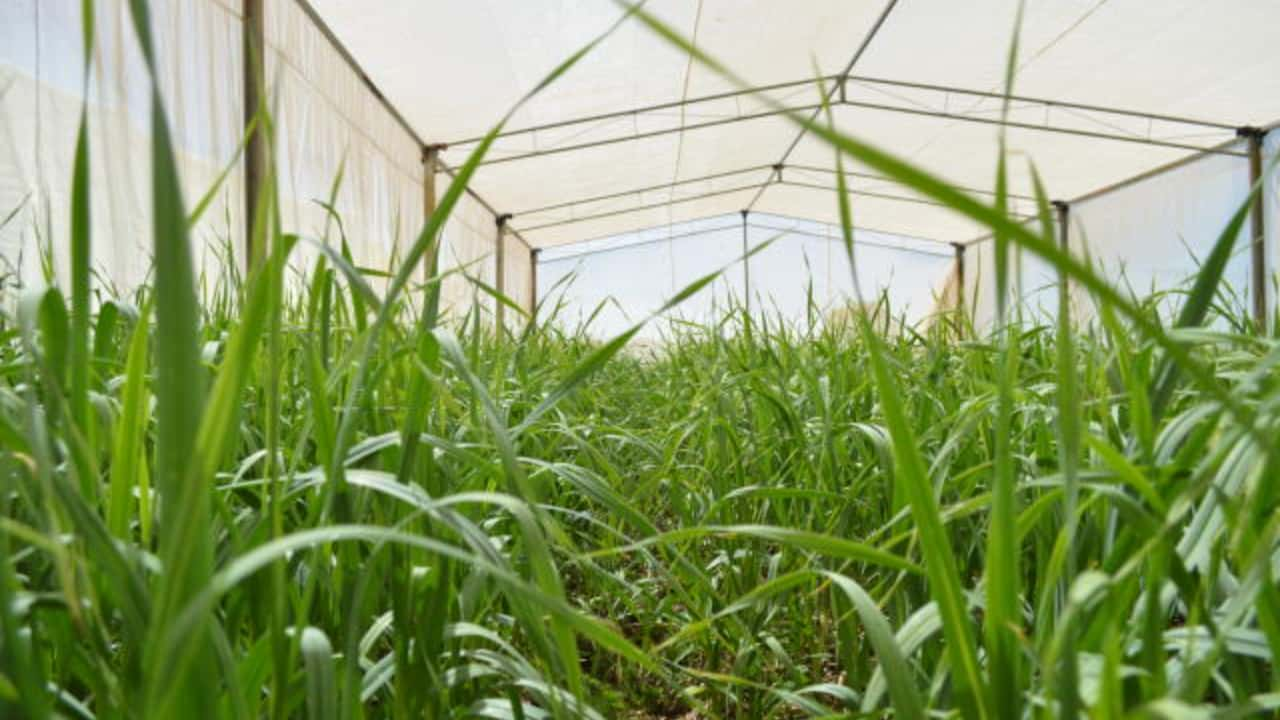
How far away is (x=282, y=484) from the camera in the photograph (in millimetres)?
473

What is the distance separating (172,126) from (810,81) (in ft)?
16.9

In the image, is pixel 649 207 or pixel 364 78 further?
pixel 649 207

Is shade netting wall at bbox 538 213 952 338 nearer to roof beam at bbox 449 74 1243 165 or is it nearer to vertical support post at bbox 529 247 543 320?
vertical support post at bbox 529 247 543 320

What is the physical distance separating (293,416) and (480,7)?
532 cm

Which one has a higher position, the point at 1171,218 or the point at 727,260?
the point at 727,260

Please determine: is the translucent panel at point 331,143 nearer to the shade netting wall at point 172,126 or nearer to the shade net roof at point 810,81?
the shade netting wall at point 172,126

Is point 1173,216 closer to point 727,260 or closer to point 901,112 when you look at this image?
point 901,112

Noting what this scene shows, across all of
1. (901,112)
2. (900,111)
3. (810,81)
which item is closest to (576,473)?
(810,81)

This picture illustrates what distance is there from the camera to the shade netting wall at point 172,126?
271 centimetres

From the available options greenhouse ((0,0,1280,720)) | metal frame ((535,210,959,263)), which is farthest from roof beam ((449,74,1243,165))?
metal frame ((535,210,959,263))

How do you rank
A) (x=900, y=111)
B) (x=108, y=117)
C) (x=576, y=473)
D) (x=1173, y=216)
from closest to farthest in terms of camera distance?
(x=576, y=473) → (x=108, y=117) → (x=900, y=111) → (x=1173, y=216)

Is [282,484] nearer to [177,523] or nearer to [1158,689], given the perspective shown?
[177,523]

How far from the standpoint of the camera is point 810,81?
7.15 metres

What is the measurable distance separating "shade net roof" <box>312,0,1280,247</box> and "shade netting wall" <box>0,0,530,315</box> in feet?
1.92
